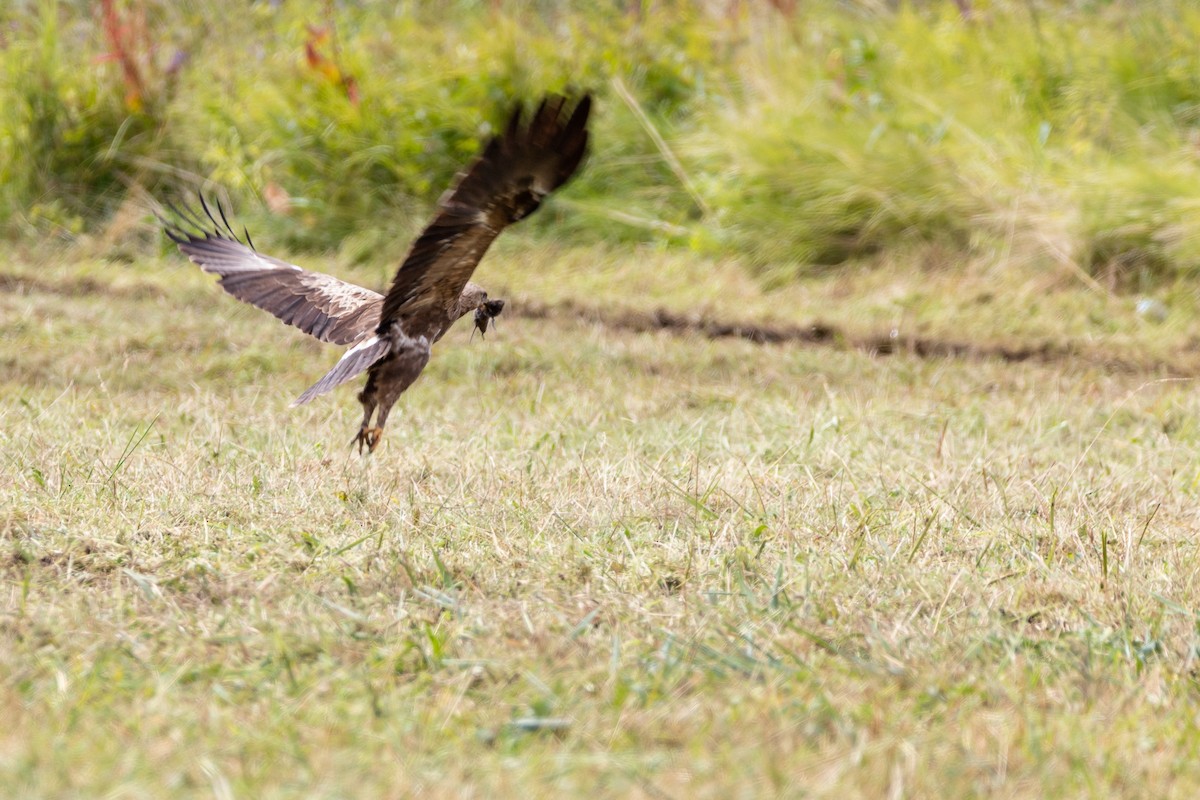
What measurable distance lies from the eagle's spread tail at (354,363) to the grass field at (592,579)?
265 millimetres

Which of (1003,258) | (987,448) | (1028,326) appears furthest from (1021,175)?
(987,448)

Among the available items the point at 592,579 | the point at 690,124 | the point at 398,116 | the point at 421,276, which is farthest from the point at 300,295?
the point at 690,124

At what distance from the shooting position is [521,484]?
13.8 feet

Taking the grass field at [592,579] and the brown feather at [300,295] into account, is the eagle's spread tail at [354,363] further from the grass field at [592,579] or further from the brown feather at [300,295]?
the grass field at [592,579]

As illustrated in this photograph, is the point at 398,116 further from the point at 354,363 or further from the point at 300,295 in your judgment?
the point at 354,363

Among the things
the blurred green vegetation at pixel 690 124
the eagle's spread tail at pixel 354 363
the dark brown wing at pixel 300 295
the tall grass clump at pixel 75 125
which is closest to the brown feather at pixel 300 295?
the dark brown wing at pixel 300 295

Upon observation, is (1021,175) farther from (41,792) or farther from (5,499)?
(41,792)

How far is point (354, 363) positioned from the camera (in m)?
4.45

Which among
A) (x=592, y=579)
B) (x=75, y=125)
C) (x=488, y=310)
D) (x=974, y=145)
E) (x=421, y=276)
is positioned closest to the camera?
(x=592, y=579)

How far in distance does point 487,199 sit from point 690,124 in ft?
18.4

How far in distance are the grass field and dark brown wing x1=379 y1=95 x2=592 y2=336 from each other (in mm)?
513

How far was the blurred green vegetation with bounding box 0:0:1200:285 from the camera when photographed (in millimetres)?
8055

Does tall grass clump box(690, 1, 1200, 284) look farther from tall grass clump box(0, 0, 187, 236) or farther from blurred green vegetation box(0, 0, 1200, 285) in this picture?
tall grass clump box(0, 0, 187, 236)

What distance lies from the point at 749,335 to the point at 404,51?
11.9 ft
